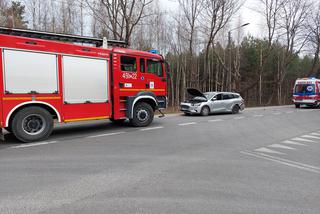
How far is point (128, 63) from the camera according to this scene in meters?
9.02

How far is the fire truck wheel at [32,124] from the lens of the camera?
6645mm

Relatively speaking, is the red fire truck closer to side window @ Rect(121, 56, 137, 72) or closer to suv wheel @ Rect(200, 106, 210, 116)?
side window @ Rect(121, 56, 137, 72)

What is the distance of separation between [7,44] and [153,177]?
212 inches

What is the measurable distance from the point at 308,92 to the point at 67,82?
72.4 ft

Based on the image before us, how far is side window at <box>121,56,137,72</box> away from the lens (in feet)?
29.0

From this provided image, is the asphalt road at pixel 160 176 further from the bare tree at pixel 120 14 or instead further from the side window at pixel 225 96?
the bare tree at pixel 120 14

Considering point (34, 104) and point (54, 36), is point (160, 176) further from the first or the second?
point (54, 36)

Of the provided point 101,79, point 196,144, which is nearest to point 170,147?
point 196,144

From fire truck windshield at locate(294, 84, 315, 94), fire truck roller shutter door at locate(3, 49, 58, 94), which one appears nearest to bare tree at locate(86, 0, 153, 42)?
fire truck roller shutter door at locate(3, 49, 58, 94)

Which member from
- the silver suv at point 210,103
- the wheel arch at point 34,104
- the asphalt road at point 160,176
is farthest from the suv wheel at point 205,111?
the wheel arch at point 34,104

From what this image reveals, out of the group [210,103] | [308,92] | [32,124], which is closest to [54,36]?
[32,124]

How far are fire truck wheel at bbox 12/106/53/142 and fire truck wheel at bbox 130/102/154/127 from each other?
3255 millimetres

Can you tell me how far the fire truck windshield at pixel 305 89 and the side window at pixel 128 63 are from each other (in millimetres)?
19413

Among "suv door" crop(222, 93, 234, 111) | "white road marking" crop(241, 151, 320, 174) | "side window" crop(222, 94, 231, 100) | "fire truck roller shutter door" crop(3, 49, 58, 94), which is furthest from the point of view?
"side window" crop(222, 94, 231, 100)
